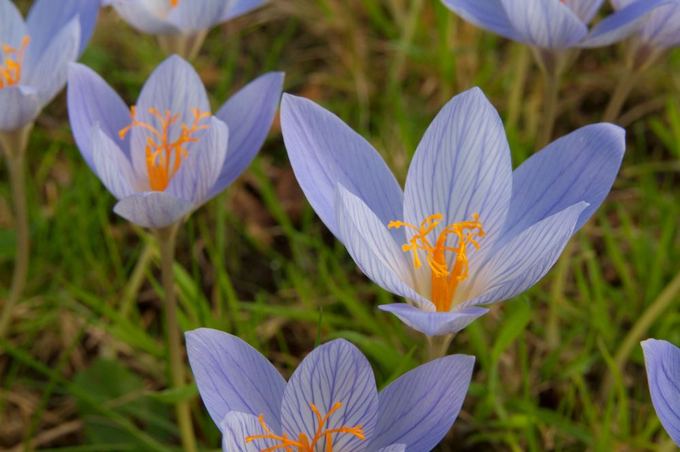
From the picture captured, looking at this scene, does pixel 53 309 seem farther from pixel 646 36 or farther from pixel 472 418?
pixel 646 36

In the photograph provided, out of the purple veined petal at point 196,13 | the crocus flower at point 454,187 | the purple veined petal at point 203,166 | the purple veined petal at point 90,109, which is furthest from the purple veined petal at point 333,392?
the purple veined petal at point 196,13

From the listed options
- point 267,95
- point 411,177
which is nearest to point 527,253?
point 411,177

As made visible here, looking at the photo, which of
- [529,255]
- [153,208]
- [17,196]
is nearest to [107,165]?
[153,208]

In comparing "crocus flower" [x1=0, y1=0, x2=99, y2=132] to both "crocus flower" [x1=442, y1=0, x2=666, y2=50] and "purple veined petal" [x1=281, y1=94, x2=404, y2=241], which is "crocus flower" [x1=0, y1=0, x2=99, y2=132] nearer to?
"purple veined petal" [x1=281, y1=94, x2=404, y2=241]

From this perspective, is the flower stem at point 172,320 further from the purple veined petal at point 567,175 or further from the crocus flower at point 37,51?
the purple veined petal at point 567,175

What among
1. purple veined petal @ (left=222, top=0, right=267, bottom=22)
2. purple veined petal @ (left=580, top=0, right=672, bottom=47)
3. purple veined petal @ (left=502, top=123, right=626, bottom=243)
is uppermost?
purple veined petal @ (left=222, top=0, right=267, bottom=22)

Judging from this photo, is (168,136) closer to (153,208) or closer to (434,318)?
(153,208)

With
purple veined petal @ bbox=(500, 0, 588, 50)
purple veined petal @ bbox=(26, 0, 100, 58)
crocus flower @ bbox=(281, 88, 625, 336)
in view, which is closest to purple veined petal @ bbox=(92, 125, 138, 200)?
crocus flower @ bbox=(281, 88, 625, 336)
